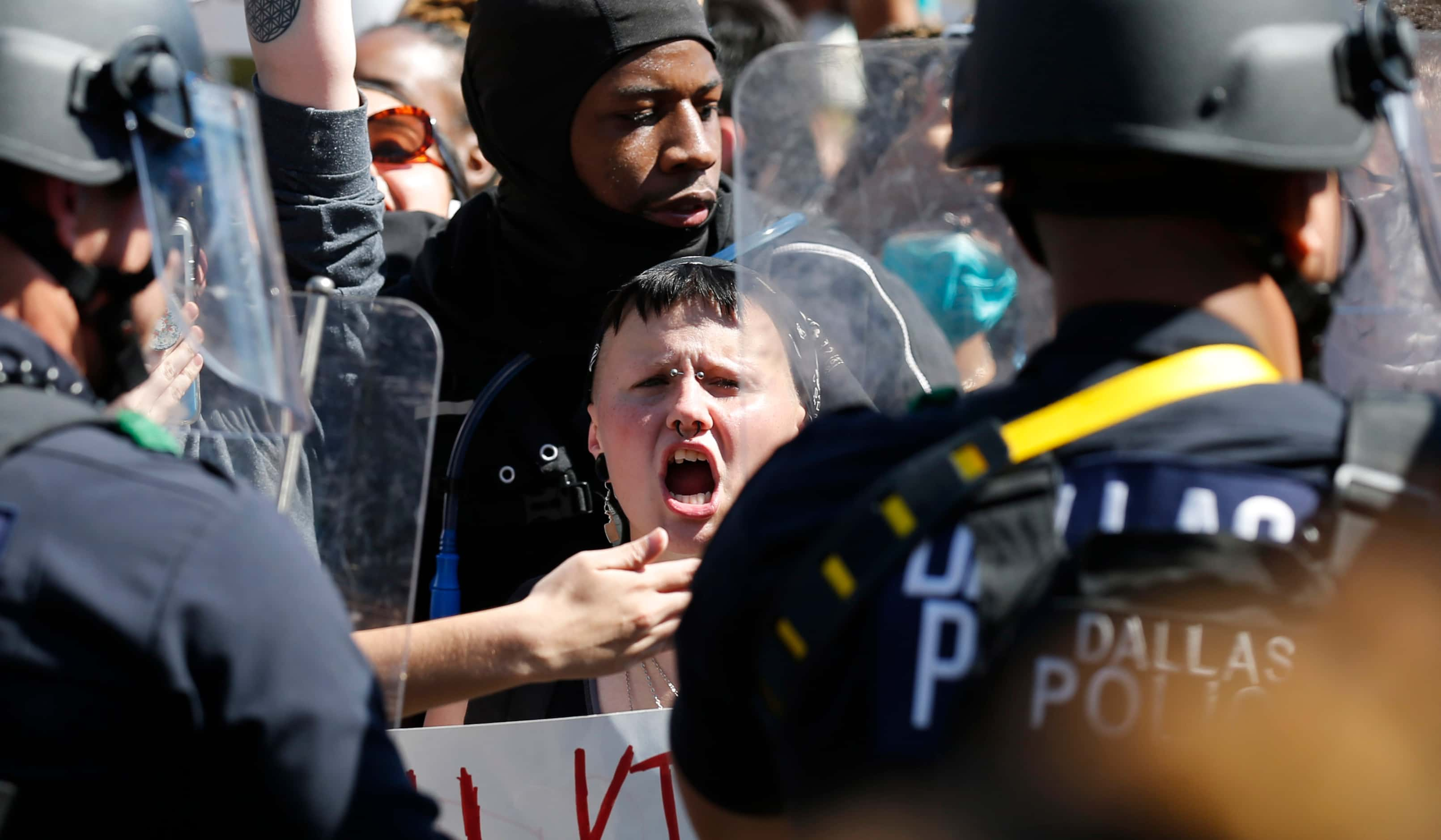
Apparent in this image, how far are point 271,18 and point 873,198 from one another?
1486 millimetres

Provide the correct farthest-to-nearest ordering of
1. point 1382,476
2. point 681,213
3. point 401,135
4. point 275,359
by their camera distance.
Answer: point 401,135 → point 681,213 → point 275,359 → point 1382,476

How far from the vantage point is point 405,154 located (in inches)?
161

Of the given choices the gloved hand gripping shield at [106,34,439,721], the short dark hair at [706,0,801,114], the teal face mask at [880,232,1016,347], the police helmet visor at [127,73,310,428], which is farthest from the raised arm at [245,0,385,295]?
the short dark hair at [706,0,801,114]

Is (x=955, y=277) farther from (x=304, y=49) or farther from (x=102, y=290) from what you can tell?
(x=304, y=49)

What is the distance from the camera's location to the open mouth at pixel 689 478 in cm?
276

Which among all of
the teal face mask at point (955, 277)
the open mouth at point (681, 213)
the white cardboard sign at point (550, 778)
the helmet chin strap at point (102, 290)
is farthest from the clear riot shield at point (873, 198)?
the open mouth at point (681, 213)

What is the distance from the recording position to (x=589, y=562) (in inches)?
94.4

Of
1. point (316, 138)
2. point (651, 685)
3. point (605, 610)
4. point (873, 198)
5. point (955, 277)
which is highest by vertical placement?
point (316, 138)

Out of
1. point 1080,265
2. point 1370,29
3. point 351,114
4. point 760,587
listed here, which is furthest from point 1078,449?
point 351,114

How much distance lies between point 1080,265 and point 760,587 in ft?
1.51

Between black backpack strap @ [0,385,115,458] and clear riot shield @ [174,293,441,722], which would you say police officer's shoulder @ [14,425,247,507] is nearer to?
black backpack strap @ [0,385,115,458]

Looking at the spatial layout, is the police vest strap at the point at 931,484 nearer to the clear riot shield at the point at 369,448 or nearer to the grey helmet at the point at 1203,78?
the grey helmet at the point at 1203,78

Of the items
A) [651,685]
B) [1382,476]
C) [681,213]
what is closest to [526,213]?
[681,213]


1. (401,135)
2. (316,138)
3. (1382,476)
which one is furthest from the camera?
(401,135)
